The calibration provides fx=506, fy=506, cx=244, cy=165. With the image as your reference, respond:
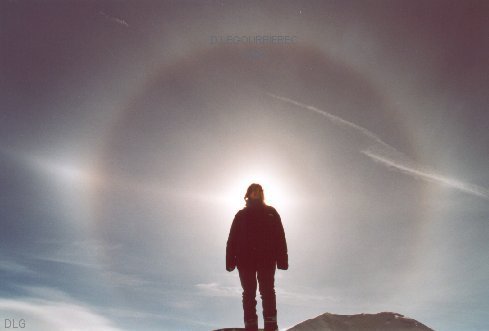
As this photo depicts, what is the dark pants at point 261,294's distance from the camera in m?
13.7

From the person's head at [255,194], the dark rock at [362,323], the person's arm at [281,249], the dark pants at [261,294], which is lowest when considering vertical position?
the dark rock at [362,323]

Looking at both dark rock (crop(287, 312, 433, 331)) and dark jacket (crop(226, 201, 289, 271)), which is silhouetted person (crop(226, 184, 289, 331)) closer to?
dark jacket (crop(226, 201, 289, 271))

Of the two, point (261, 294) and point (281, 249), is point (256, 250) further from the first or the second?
point (261, 294)

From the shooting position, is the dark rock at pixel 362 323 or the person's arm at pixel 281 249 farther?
the person's arm at pixel 281 249

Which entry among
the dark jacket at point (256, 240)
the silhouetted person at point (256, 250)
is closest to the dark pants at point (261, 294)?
the silhouetted person at point (256, 250)

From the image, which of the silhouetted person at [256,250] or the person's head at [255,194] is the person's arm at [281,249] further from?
the person's head at [255,194]

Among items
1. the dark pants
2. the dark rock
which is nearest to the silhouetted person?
the dark pants

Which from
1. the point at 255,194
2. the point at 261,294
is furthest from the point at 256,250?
the point at 255,194

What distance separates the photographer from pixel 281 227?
14594mm

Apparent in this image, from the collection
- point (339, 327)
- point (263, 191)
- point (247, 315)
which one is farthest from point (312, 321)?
point (263, 191)

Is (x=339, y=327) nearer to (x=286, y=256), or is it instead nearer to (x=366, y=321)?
(x=366, y=321)

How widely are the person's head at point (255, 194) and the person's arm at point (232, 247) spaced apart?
70 cm

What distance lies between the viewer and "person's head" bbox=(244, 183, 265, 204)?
47.8ft

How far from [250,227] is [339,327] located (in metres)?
3.61
